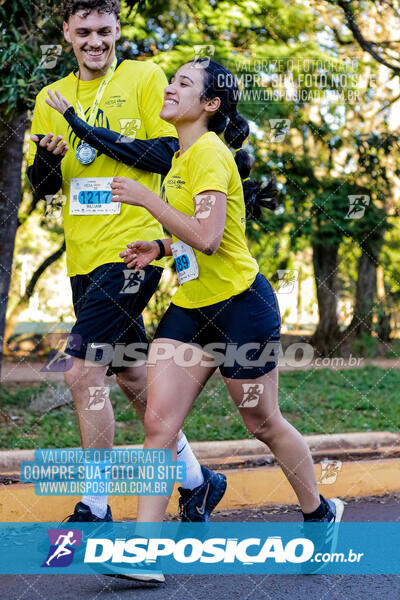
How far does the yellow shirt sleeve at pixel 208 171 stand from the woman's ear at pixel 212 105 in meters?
A: 0.24

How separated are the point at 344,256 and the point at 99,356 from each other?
1758cm

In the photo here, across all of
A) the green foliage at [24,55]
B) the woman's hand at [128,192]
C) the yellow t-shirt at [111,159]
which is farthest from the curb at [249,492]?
the green foliage at [24,55]

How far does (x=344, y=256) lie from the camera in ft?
67.0

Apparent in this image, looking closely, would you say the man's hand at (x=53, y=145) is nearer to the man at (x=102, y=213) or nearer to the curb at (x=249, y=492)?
the man at (x=102, y=213)

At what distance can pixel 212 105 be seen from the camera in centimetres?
319

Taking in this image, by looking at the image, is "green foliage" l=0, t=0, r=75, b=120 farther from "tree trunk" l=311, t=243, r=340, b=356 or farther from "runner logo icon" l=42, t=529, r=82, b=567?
"tree trunk" l=311, t=243, r=340, b=356

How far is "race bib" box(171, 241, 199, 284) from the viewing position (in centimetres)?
310

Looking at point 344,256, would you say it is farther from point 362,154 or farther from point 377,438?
point 377,438

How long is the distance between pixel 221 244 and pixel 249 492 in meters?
1.99

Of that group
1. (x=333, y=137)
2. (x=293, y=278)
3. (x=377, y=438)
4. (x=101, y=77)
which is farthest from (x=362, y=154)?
(x=101, y=77)

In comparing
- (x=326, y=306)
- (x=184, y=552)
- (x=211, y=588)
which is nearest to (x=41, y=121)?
(x=184, y=552)

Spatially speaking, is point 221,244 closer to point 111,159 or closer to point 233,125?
point 233,125

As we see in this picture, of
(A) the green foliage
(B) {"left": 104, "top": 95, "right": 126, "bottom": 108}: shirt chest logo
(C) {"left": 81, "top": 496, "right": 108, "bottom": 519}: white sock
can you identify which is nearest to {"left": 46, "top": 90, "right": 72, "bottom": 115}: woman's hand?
(B) {"left": 104, "top": 95, "right": 126, "bottom": 108}: shirt chest logo

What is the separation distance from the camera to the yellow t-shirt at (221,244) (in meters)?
3.06
